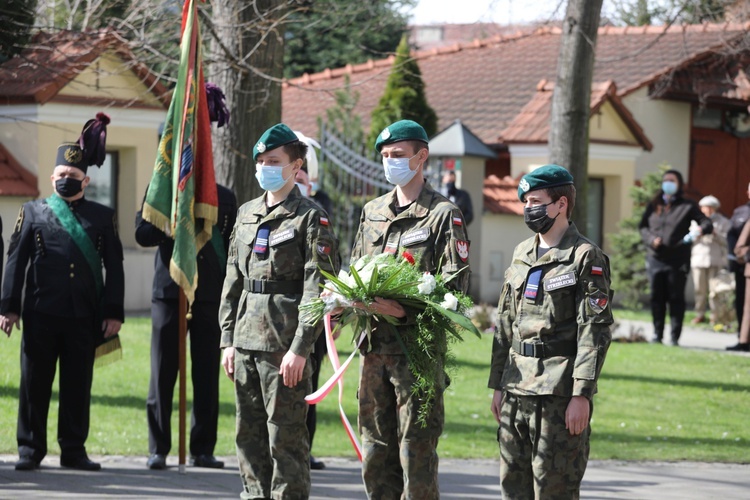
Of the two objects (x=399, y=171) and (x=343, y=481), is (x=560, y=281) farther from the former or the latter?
(x=343, y=481)

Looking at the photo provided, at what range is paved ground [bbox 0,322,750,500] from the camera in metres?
7.60

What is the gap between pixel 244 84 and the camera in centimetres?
1056

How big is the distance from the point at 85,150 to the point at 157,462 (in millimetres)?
2223

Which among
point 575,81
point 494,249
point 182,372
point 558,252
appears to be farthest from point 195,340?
point 494,249

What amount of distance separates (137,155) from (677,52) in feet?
46.0

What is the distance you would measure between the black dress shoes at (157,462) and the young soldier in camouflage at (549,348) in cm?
314

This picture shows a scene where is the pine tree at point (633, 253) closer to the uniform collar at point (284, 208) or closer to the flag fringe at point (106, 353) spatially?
the flag fringe at point (106, 353)

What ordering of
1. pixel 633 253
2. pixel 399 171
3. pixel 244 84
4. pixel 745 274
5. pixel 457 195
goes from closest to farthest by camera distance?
pixel 399 171, pixel 244 84, pixel 745 274, pixel 457 195, pixel 633 253

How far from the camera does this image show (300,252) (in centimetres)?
673

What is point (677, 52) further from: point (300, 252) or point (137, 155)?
point (300, 252)

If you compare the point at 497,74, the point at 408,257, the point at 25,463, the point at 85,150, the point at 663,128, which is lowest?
the point at 25,463

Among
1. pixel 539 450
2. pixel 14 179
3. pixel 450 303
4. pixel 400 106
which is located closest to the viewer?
pixel 539 450

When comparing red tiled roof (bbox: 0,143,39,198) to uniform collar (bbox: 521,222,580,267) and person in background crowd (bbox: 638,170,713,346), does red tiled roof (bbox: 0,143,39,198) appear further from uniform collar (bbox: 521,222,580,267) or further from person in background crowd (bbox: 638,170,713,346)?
uniform collar (bbox: 521,222,580,267)

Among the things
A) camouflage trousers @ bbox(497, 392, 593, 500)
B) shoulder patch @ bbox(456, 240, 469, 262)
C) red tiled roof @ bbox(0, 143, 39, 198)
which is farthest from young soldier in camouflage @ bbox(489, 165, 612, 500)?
red tiled roof @ bbox(0, 143, 39, 198)
